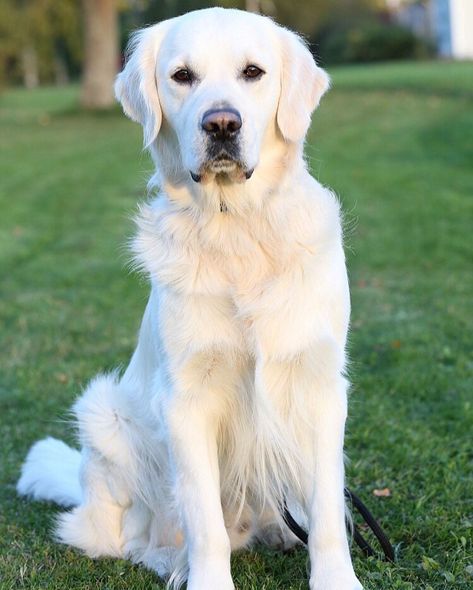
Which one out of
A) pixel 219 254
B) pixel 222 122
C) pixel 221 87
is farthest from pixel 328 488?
pixel 221 87

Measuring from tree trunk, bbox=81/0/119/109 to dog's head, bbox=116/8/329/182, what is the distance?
2037 cm

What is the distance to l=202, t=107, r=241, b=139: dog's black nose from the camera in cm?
283

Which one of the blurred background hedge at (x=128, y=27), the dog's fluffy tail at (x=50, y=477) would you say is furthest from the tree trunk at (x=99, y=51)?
the dog's fluffy tail at (x=50, y=477)

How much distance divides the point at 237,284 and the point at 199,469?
0.65 metres

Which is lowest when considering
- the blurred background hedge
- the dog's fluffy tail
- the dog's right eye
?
the blurred background hedge

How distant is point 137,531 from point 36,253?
6.75m

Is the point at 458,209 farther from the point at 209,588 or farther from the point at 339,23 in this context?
the point at 339,23

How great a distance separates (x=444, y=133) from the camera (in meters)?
16.0

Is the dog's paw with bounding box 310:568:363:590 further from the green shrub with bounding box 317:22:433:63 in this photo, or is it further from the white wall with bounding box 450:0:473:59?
the white wall with bounding box 450:0:473:59

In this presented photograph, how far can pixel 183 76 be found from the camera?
3.05 meters

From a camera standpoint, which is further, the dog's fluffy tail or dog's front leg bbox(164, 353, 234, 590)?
the dog's fluffy tail

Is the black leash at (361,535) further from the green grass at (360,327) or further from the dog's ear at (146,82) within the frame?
the dog's ear at (146,82)

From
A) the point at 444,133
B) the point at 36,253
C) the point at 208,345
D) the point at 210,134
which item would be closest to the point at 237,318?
the point at 208,345

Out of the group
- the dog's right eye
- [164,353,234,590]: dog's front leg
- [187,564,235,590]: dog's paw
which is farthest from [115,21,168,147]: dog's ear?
[187,564,235,590]: dog's paw
